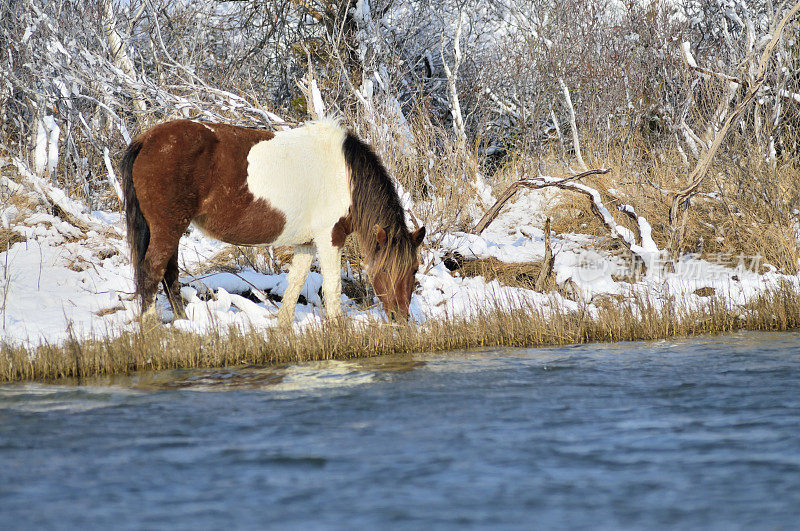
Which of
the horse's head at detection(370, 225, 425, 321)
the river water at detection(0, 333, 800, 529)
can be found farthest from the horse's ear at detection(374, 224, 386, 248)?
the river water at detection(0, 333, 800, 529)

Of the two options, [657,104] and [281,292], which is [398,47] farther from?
[281,292]

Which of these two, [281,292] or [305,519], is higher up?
[281,292]

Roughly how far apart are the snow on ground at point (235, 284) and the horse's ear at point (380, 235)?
0.62 m

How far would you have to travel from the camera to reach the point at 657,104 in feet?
51.4

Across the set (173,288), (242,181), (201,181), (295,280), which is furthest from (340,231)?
(173,288)

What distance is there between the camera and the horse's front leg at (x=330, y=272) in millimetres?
6852

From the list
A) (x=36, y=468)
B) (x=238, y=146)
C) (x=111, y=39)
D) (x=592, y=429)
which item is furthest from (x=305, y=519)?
(x=111, y=39)

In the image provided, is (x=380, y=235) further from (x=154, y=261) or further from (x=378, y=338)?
(x=154, y=261)

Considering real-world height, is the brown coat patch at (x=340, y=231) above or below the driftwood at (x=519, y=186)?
below

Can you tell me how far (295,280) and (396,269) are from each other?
0.88 metres

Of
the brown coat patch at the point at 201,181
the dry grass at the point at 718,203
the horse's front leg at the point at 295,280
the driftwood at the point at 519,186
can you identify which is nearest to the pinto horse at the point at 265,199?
the brown coat patch at the point at 201,181

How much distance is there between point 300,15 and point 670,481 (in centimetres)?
1376

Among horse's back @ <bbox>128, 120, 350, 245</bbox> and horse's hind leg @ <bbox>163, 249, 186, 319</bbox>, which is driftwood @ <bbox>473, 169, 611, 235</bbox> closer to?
horse's back @ <bbox>128, 120, 350, 245</bbox>

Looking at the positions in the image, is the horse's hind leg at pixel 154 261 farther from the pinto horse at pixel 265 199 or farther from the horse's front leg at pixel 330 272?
the horse's front leg at pixel 330 272
